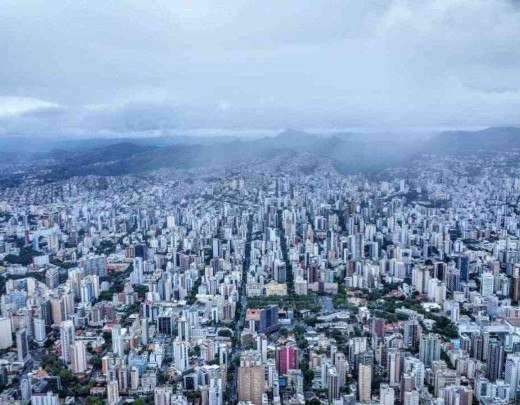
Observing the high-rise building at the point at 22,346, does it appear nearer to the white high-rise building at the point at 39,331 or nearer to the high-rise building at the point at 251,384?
the white high-rise building at the point at 39,331

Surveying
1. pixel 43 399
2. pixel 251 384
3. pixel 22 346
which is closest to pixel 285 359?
pixel 251 384

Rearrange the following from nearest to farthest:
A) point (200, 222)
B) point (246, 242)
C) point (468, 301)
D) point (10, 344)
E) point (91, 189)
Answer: point (10, 344) < point (468, 301) < point (246, 242) < point (200, 222) < point (91, 189)

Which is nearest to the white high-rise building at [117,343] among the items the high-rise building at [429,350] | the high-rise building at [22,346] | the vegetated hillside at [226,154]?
Answer: the high-rise building at [22,346]

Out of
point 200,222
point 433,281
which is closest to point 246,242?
point 200,222

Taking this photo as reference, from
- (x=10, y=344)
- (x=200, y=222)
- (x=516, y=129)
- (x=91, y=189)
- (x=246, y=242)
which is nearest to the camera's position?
(x=10, y=344)

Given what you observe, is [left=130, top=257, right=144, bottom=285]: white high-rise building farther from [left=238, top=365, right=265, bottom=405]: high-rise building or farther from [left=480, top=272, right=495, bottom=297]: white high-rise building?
[left=480, top=272, right=495, bottom=297]: white high-rise building

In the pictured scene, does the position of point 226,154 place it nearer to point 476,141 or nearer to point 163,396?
point 476,141

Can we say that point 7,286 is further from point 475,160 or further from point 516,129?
point 516,129
